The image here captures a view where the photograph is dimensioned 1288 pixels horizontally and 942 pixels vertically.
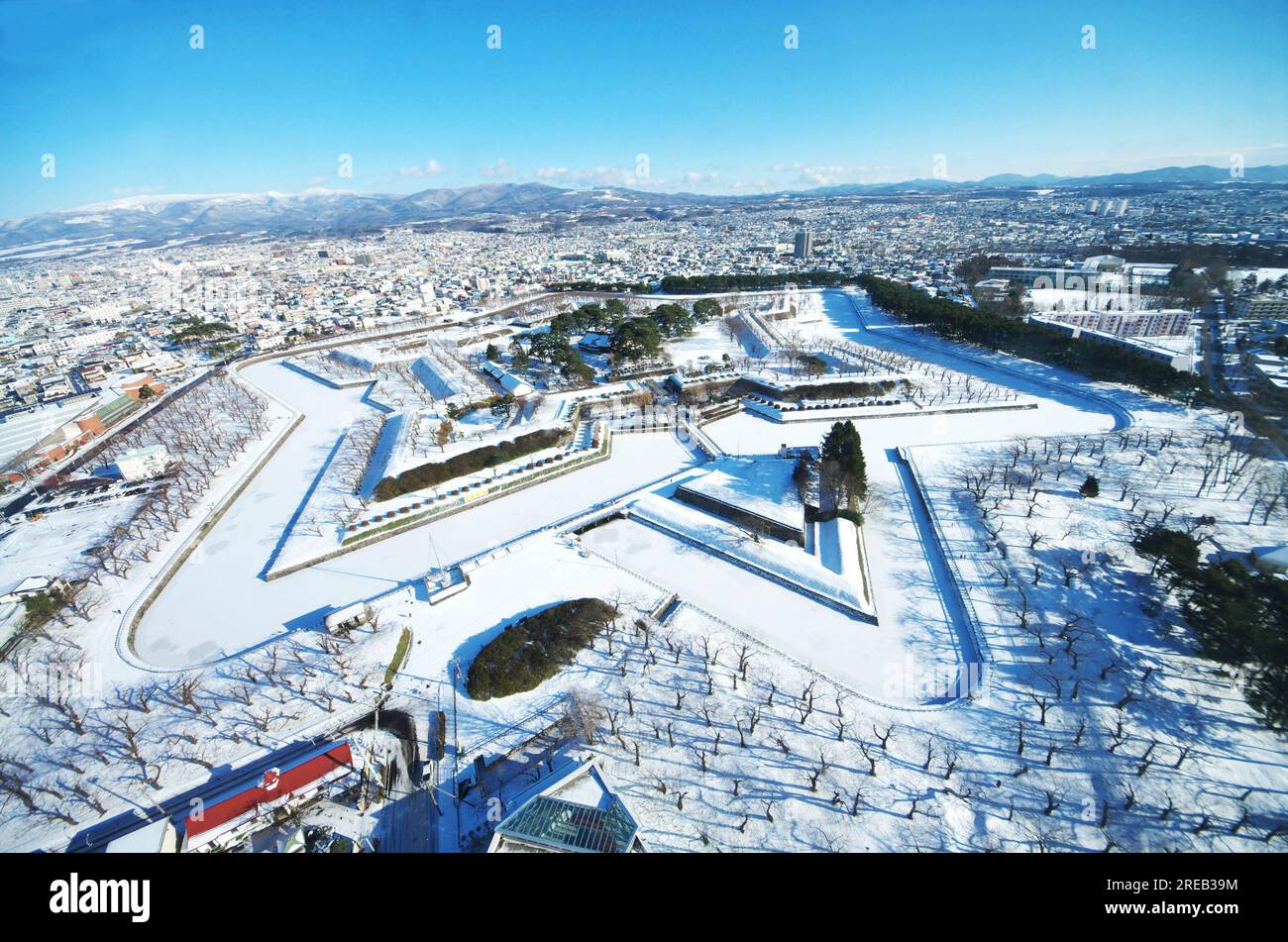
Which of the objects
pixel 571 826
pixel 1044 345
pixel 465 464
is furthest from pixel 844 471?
pixel 1044 345

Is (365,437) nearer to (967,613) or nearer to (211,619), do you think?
(211,619)

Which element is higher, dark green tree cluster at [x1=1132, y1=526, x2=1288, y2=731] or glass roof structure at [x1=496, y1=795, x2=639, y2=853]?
dark green tree cluster at [x1=1132, y1=526, x2=1288, y2=731]

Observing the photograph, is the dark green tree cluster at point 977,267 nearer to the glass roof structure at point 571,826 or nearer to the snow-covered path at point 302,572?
the snow-covered path at point 302,572

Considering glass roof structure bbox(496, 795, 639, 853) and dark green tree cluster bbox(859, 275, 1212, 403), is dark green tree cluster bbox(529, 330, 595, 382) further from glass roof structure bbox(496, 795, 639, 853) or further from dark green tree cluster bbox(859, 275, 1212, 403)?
dark green tree cluster bbox(859, 275, 1212, 403)

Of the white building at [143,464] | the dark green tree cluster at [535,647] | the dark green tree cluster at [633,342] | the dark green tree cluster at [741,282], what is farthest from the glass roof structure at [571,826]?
the dark green tree cluster at [741,282]

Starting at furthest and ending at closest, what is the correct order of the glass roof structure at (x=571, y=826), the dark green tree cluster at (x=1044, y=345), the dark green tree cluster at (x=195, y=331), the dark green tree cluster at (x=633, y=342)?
the dark green tree cluster at (x=195, y=331) < the dark green tree cluster at (x=633, y=342) < the dark green tree cluster at (x=1044, y=345) < the glass roof structure at (x=571, y=826)

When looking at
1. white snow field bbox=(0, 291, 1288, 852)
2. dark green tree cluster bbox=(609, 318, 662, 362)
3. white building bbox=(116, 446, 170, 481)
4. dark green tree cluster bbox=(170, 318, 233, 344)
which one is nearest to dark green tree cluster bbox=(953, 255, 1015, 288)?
dark green tree cluster bbox=(609, 318, 662, 362)
